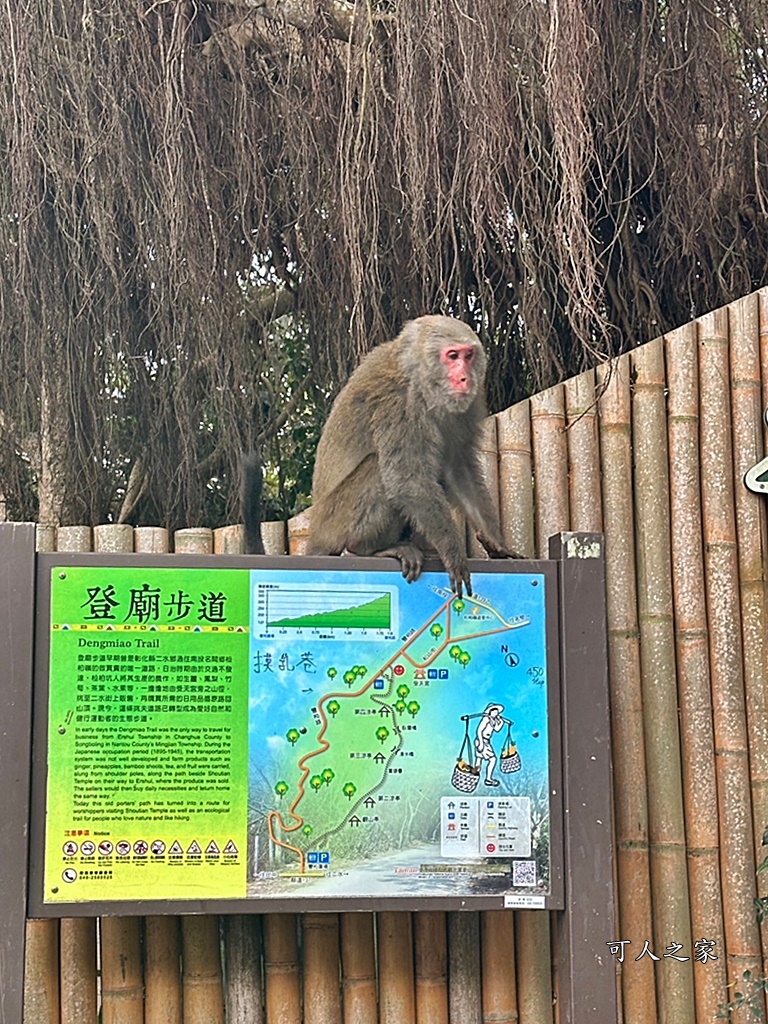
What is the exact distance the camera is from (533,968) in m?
4.52

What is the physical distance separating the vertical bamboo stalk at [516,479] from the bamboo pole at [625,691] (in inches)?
12.0

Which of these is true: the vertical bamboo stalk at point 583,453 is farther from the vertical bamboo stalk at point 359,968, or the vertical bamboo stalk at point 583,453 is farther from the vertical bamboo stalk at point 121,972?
the vertical bamboo stalk at point 121,972

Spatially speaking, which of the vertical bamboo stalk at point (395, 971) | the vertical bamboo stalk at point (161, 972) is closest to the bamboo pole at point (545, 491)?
the vertical bamboo stalk at point (395, 971)

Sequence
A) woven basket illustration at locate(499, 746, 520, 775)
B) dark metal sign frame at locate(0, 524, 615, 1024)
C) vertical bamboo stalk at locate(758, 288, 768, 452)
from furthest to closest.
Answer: vertical bamboo stalk at locate(758, 288, 768, 452) < woven basket illustration at locate(499, 746, 520, 775) < dark metal sign frame at locate(0, 524, 615, 1024)

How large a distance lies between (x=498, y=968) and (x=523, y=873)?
575 millimetres

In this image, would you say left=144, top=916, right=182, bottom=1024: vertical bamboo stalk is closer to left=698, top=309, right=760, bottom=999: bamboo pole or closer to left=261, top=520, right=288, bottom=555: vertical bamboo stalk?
left=261, top=520, right=288, bottom=555: vertical bamboo stalk

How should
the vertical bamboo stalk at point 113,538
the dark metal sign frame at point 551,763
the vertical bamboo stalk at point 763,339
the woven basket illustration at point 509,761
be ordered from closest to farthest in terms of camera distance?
the dark metal sign frame at point 551,763, the woven basket illustration at point 509,761, the vertical bamboo stalk at point 113,538, the vertical bamboo stalk at point 763,339

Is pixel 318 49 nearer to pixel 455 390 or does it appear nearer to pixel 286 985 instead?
pixel 455 390

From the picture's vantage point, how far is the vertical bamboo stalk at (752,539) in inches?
188

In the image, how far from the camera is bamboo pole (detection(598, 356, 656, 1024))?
457 cm

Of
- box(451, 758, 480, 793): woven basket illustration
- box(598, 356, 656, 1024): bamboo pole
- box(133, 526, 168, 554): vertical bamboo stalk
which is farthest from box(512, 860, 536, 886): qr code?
box(133, 526, 168, 554): vertical bamboo stalk

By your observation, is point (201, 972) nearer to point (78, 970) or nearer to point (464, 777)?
point (78, 970)

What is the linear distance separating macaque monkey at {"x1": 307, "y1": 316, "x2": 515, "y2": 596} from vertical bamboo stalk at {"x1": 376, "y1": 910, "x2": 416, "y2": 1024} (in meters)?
1.39

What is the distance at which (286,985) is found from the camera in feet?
14.6
